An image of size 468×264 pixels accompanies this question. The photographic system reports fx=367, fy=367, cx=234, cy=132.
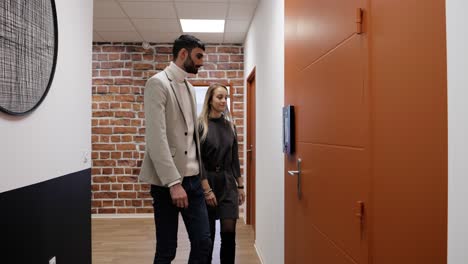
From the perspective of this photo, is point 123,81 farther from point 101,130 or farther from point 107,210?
point 107,210

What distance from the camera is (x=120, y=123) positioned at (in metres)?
5.31

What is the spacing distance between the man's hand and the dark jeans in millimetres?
90

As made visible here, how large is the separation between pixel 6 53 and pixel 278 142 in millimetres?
1713

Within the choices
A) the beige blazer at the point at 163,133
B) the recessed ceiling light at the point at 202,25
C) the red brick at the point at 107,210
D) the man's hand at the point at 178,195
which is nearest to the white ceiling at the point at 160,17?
the recessed ceiling light at the point at 202,25

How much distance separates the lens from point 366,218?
3.89 ft

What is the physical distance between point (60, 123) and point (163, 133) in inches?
27.2

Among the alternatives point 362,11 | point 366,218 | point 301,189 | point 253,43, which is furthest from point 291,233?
point 253,43

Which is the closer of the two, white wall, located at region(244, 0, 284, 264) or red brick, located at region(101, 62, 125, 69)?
white wall, located at region(244, 0, 284, 264)

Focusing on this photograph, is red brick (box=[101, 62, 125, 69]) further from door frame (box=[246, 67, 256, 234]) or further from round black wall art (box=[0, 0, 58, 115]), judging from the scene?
round black wall art (box=[0, 0, 58, 115])

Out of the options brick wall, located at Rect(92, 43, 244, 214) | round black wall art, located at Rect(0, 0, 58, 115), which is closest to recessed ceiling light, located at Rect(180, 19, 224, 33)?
brick wall, located at Rect(92, 43, 244, 214)

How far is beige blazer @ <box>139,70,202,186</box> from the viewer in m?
1.72

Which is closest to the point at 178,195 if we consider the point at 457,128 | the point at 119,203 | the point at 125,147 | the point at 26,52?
the point at 26,52

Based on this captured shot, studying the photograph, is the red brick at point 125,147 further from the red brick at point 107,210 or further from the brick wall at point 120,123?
the red brick at point 107,210

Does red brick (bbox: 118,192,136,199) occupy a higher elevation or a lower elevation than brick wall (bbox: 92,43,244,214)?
lower
